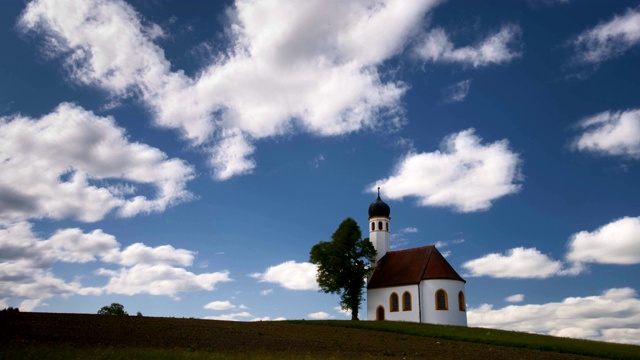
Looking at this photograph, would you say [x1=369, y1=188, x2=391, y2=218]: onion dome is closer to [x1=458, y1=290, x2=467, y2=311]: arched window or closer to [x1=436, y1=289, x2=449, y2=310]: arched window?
[x1=436, y1=289, x2=449, y2=310]: arched window

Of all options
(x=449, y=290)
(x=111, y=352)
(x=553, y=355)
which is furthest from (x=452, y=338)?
(x=111, y=352)

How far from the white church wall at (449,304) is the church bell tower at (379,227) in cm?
998

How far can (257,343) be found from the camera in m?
29.7

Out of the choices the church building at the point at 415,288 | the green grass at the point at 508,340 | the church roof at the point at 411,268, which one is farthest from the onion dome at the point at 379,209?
the green grass at the point at 508,340

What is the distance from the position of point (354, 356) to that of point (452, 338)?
17337 millimetres

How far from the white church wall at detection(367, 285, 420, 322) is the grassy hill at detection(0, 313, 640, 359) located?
13.2 meters

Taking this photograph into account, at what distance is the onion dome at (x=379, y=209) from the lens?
221 feet

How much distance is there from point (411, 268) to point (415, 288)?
119 inches

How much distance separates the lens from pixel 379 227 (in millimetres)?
66938

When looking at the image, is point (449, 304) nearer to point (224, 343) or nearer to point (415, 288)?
point (415, 288)

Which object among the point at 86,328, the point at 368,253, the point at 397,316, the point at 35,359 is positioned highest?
the point at 368,253

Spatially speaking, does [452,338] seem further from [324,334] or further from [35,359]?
[35,359]

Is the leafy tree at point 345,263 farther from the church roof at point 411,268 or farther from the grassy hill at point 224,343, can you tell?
the grassy hill at point 224,343

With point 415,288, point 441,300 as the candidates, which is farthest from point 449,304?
point 415,288
